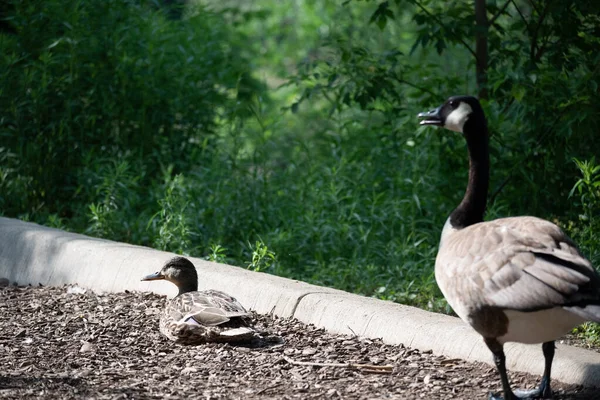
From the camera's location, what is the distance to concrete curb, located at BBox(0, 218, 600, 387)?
452 cm

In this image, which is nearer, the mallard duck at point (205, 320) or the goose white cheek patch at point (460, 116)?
the goose white cheek patch at point (460, 116)

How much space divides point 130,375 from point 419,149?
4322 millimetres

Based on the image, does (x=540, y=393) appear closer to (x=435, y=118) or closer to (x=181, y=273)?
(x=435, y=118)

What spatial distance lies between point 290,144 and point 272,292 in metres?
5.07

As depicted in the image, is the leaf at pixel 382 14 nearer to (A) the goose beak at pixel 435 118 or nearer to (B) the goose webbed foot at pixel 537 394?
(A) the goose beak at pixel 435 118

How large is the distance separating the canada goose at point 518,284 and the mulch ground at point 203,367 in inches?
17.1

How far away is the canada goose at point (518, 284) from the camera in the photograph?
3609 mm

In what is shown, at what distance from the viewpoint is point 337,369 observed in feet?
15.0

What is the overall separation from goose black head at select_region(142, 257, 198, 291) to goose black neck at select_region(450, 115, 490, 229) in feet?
6.02

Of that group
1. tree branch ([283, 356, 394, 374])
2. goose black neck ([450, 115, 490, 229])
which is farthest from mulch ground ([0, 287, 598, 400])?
goose black neck ([450, 115, 490, 229])

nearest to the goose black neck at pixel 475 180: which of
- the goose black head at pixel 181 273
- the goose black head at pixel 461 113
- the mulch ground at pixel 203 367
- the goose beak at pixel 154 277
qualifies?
the goose black head at pixel 461 113

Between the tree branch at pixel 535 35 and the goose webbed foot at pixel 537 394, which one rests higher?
the tree branch at pixel 535 35

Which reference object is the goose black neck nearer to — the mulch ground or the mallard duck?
the mulch ground

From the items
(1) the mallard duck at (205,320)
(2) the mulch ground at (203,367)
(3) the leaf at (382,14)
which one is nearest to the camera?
(2) the mulch ground at (203,367)
